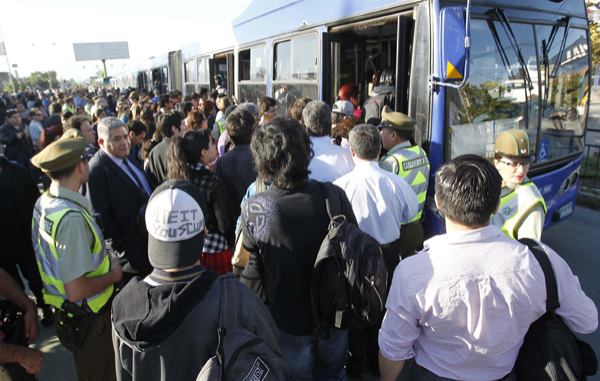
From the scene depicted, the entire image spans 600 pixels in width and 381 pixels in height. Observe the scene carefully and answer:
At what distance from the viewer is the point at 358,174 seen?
8.33 feet

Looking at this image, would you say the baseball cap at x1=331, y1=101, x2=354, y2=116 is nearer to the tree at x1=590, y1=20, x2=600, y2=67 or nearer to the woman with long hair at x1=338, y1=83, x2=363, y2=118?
the woman with long hair at x1=338, y1=83, x2=363, y2=118

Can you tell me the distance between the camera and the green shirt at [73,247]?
6.43 ft

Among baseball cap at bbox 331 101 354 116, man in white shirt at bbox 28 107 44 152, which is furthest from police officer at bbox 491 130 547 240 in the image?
man in white shirt at bbox 28 107 44 152

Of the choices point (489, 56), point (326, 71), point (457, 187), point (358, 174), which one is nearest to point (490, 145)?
A: point (489, 56)

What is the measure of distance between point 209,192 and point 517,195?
192cm

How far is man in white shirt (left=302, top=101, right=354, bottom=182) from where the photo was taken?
9.28 ft

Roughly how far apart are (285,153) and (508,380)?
53.3 inches

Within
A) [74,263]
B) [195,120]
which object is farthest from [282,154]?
[195,120]

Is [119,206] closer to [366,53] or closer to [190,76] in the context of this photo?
[366,53]

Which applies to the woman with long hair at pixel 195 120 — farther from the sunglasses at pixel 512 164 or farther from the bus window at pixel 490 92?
the sunglasses at pixel 512 164

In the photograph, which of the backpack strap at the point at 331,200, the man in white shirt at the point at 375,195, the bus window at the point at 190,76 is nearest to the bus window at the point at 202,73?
the bus window at the point at 190,76

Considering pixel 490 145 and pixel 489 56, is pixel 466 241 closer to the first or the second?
pixel 490 145

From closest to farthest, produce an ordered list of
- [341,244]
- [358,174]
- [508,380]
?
[508,380], [341,244], [358,174]

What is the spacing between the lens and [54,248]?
1.97m
